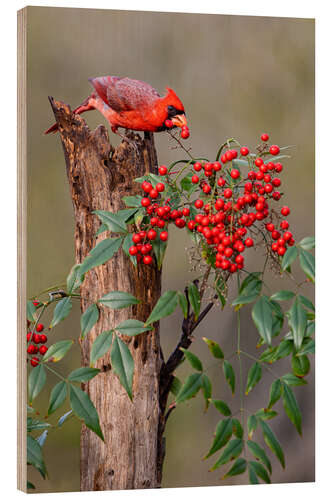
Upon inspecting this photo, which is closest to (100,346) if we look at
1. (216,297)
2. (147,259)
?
(147,259)

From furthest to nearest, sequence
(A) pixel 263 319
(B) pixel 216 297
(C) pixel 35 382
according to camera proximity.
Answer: (B) pixel 216 297
(A) pixel 263 319
(C) pixel 35 382

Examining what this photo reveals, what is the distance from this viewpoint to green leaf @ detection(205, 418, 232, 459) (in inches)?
107

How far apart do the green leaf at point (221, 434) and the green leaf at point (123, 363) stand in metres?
0.34

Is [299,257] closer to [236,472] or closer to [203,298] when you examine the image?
[203,298]

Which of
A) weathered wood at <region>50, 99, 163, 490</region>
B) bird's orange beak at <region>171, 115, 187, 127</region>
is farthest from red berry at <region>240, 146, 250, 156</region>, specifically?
weathered wood at <region>50, 99, 163, 490</region>

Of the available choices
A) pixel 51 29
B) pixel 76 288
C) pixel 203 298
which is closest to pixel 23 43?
pixel 51 29

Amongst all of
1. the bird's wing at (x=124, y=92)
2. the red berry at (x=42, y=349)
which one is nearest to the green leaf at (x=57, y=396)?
the red berry at (x=42, y=349)

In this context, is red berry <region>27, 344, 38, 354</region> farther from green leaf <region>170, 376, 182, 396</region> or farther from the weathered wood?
green leaf <region>170, 376, 182, 396</region>

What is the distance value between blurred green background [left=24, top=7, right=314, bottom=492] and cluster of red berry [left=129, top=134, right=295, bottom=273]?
95 millimetres

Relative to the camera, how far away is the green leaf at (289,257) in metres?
2.65

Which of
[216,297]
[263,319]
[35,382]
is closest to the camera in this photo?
[35,382]

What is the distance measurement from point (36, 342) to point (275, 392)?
801 millimetres

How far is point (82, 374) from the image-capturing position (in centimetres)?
260

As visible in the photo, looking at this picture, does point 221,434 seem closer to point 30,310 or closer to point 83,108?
point 30,310
